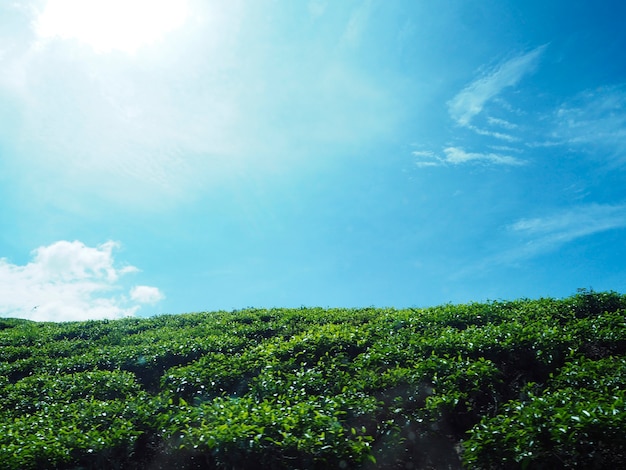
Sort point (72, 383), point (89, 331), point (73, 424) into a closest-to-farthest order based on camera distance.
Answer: point (73, 424) < point (72, 383) < point (89, 331)

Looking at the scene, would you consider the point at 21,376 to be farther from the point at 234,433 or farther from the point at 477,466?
the point at 477,466

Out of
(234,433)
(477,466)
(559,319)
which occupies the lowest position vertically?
(477,466)

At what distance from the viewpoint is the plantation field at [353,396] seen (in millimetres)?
5918

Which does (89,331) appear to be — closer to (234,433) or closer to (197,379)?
(197,379)

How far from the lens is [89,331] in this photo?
17750 millimetres

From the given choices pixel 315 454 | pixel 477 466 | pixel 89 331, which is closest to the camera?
pixel 315 454

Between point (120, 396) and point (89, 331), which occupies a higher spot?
point (89, 331)

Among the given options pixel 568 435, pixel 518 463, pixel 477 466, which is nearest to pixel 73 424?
pixel 477 466

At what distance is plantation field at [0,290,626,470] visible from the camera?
5918mm

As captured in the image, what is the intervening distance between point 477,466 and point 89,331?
16.9m

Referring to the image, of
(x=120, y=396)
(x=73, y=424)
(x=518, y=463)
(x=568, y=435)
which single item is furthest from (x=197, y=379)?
(x=568, y=435)

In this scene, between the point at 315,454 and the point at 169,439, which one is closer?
the point at 315,454

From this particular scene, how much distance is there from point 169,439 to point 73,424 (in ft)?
7.35

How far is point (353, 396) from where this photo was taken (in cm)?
787
